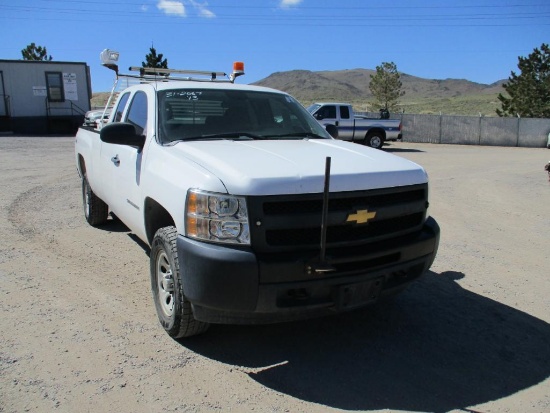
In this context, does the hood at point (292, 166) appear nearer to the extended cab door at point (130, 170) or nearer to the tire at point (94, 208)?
the extended cab door at point (130, 170)

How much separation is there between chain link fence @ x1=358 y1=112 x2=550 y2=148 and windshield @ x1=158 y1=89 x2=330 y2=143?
24.6 meters

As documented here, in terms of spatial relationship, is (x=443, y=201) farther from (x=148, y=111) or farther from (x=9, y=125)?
(x=9, y=125)

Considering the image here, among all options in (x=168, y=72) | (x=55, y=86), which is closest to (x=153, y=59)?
(x=55, y=86)

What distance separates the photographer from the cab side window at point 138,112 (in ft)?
14.3

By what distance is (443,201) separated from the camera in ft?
29.2

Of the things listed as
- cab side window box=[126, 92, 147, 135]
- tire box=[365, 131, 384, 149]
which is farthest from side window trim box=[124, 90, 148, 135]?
tire box=[365, 131, 384, 149]

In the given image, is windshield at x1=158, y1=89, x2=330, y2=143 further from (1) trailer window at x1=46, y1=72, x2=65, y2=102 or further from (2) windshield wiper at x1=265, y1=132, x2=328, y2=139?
(1) trailer window at x1=46, y1=72, x2=65, y2=102

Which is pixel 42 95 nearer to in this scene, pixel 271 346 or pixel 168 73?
pixel 168 73

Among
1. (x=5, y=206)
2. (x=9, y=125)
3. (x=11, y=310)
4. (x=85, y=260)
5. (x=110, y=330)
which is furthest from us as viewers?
(x=9, y=125)

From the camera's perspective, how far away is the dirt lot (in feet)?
9.54

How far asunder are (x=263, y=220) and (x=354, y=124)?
58.6 ft

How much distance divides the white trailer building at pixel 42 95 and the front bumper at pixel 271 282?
89.4ft

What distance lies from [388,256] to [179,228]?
1432 mm

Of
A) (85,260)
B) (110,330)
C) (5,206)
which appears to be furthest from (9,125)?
(110,330)
